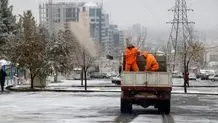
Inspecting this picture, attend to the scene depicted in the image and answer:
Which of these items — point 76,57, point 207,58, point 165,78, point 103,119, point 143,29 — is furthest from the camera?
point 207,58

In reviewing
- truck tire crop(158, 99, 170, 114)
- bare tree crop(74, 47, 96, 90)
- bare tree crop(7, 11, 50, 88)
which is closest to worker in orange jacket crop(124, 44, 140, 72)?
truck tire crop(158, 99, 170, 114)

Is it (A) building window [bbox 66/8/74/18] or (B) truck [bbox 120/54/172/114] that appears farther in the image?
(A) building window [bbox 66/8/74/18]

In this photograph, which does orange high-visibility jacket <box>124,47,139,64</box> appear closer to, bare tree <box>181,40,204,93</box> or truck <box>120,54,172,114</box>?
truck <box>120,54,172,114</box>

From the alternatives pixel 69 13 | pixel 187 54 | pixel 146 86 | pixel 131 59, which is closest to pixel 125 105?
pixel 146 86

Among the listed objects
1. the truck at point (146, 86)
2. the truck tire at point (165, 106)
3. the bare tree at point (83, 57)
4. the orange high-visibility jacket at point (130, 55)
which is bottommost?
the truck tire at point (165, 106)

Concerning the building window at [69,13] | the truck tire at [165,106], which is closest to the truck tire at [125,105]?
the truck tire at [165,106]

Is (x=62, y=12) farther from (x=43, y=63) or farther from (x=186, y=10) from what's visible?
(x=43, y=63)

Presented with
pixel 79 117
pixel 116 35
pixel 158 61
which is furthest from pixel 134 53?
pixel 116 35

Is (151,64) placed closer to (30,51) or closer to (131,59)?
(131,59)

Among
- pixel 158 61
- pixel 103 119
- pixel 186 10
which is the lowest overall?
pixel 103 119

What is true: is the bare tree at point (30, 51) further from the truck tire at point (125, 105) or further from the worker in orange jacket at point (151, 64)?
the truck tire at point (125, 105)

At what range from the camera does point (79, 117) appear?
2170 cm

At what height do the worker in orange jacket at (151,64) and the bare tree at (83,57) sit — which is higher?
the bare tree at (83,57)

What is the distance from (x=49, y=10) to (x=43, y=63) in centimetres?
8353
